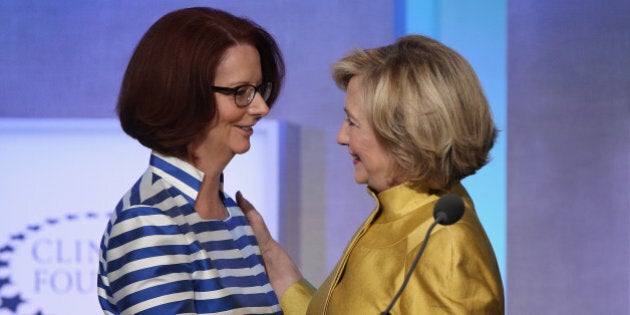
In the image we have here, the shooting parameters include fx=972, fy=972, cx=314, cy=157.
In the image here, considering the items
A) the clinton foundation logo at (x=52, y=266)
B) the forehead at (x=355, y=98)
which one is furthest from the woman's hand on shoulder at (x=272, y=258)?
the clinton foundation logo at (x=52, y=266)

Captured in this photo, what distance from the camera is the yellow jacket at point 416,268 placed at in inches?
62.5

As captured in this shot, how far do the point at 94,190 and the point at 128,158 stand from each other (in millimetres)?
155

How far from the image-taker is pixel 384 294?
1691 mm

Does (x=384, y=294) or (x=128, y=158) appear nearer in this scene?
(x=384, y=294)

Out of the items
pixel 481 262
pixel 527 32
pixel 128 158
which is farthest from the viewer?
pixel 527 32

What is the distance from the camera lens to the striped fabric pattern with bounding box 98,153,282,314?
1.67 meters

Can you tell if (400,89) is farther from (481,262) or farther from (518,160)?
(518,160)

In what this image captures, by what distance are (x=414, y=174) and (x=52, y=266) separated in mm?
1765

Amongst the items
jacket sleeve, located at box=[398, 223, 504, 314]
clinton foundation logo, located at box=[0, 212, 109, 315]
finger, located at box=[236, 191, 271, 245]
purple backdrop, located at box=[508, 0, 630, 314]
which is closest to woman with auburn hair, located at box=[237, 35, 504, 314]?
jacket sleeve, located at box=[398, 223, 504, 314]

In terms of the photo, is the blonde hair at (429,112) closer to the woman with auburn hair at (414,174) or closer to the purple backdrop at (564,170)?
the woman with auburn hair at (414,174)

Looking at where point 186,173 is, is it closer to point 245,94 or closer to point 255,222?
point 245,94

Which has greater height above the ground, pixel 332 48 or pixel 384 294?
pixel 332 48

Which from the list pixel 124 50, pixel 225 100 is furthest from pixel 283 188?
pixel 225 100

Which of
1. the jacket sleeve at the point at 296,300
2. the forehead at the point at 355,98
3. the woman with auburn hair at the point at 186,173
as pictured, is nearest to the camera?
the woman with auburn hair at the point at 186,173
